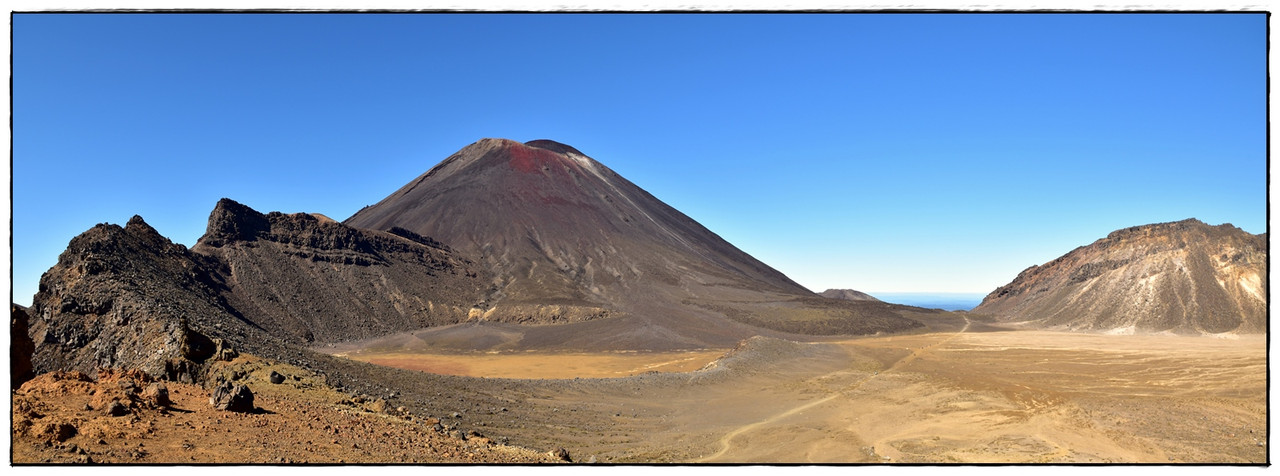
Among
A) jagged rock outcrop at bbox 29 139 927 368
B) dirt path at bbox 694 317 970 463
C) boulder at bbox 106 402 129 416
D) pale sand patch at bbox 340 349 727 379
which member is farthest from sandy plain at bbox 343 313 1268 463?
jagged rock outcrop at bbox 29 139 927 368

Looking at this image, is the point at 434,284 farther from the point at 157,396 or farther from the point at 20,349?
the point at 157,396

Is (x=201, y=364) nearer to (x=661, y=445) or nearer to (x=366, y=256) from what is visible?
(x=661, y=445)

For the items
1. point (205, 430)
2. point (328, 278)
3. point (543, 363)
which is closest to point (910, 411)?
point (205, 430)

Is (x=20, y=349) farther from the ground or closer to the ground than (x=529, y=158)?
closer to the ground

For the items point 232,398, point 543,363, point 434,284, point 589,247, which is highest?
point 589,247

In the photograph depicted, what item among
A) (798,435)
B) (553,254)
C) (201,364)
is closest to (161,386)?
(201,364)

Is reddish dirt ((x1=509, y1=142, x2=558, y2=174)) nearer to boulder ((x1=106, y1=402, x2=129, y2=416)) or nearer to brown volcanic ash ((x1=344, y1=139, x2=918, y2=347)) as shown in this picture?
brown volcanic ash ((x1=344, y1=139, x2=918, y2=347))

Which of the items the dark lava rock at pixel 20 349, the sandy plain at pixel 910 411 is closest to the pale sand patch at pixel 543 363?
the sandy plain at pixel 910 411
